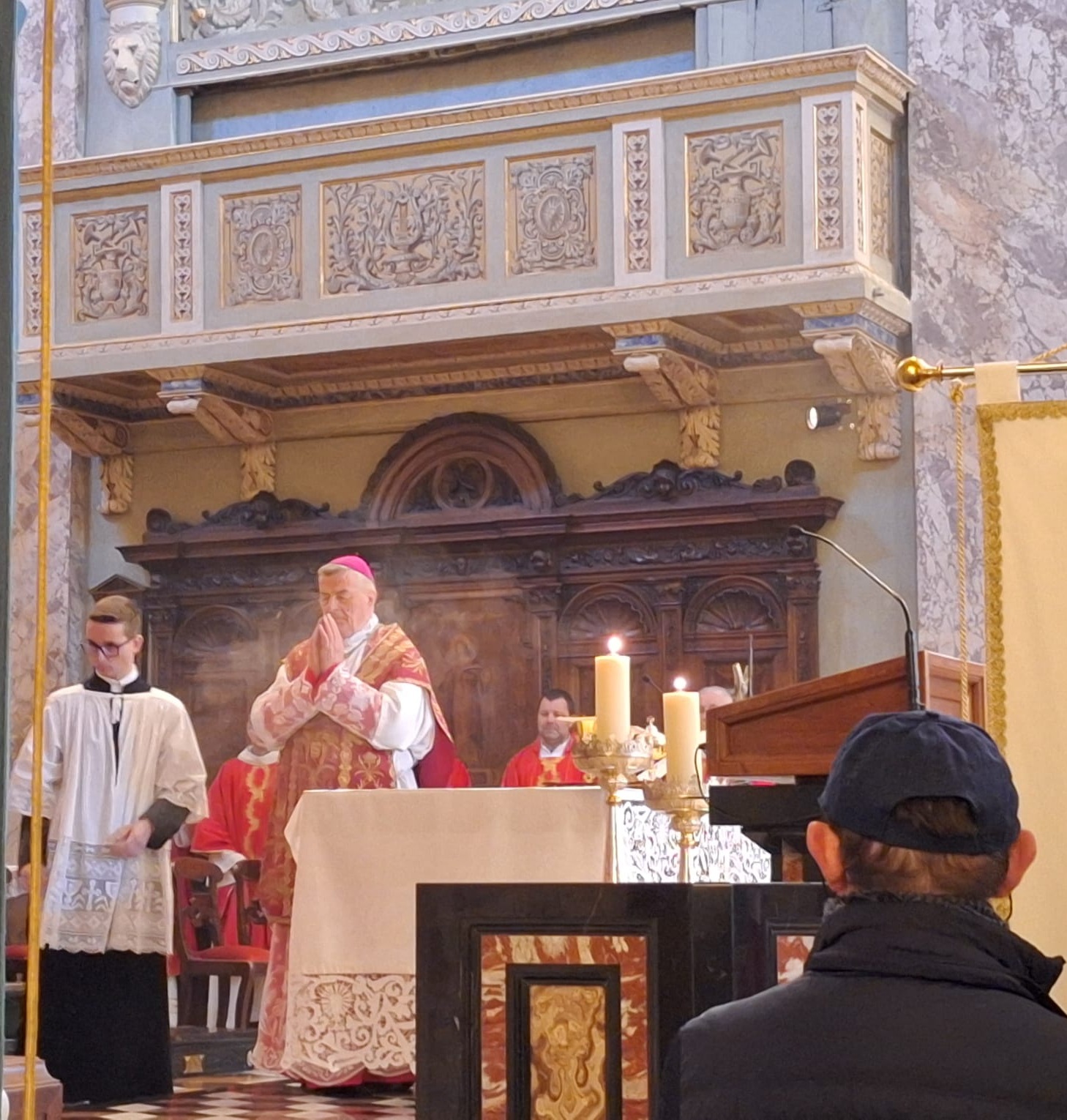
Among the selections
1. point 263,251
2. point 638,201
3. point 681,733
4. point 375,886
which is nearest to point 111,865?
point 375,886

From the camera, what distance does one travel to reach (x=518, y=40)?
13062 millimetres

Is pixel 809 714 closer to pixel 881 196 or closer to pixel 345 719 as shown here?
pixel 345 719

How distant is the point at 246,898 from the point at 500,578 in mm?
2684

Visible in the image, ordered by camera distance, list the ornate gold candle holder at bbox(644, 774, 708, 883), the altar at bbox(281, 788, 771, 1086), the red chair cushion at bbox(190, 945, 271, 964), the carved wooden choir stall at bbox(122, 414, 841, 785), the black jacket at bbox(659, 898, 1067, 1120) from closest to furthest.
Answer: the black jacket at bbox(659, 898, 1067, 1120)
the ornate gold candle holder at bbox(644, 774, 708, 883)
the altar at bbox(281, 788, 771, 1086)
the red chair cushion at bbox(190, 945, 271, 964)
the carved wooden choir stall at bbox(122, 414, 841, 785)

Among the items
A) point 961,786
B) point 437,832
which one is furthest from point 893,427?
point 961,786

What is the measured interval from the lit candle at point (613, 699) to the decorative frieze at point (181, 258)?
25.8ft

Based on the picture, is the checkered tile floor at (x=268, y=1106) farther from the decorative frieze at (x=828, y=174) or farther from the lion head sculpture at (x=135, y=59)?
the lion head sculpture at (x=135, y=59)

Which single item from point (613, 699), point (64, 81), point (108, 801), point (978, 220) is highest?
point (64, 81)

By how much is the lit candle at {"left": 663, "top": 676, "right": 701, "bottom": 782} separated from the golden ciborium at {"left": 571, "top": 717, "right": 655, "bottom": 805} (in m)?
0.14

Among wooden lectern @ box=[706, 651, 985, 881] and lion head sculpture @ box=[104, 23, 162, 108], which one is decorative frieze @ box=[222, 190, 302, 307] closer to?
lion head sculpture @ box=[104, 23, 162, 108]

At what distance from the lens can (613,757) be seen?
5.33 meters

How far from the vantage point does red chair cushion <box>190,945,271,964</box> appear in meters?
10.2

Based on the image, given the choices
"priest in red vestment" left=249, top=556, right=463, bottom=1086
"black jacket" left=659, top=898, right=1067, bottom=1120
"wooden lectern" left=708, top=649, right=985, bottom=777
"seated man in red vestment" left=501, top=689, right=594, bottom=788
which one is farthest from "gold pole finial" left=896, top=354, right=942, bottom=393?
"seated man in red vestment" left=501, top=689, right=594, bottom=788

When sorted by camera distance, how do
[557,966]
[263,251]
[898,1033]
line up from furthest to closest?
1. [263,251]
2. [557,966]
3. [898,1033]
